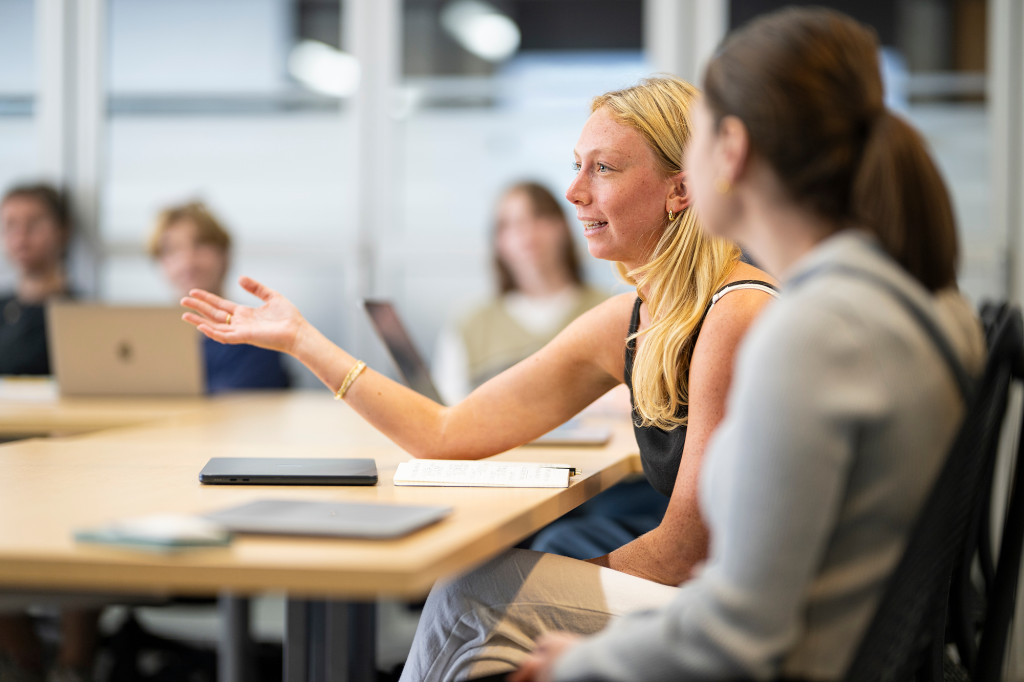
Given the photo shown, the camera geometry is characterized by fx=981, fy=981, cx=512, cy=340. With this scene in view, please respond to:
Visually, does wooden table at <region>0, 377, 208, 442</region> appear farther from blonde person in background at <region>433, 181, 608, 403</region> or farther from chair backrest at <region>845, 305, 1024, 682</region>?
chair backrest at <region>845, 305, 1024, 682</region>

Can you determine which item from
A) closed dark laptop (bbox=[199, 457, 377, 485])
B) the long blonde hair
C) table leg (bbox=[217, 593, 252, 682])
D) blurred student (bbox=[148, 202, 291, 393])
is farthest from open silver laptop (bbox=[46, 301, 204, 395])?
the long blonde hair

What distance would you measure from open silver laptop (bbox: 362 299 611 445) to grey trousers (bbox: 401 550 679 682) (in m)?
0.58

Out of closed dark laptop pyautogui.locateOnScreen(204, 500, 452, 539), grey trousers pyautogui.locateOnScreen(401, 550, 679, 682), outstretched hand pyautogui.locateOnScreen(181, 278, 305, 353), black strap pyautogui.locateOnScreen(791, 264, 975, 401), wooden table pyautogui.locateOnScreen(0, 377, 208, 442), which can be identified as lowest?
grey trousers pyautogui.locateOnScreen(401, 550, 679, 682)

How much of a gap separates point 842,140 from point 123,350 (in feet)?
7.78

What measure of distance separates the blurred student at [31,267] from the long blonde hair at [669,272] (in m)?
2.89

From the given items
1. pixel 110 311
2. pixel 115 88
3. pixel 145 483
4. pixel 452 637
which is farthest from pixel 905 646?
pixel 115 88

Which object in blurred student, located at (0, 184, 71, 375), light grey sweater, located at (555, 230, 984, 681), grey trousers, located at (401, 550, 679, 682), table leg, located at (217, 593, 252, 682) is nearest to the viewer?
light grey sweater, located at (555, 230, 984, 681)

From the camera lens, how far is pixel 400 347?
197 centimetres

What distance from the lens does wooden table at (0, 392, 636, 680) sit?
90 centimetres

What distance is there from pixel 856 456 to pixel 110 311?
2410 mm

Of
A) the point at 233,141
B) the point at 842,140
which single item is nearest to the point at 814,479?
the point at 842,140

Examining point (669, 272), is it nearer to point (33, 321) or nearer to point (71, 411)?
point (71, 411)

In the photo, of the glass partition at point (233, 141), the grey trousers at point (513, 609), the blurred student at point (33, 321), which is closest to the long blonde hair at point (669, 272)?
the grey trousers at point (513, 609)

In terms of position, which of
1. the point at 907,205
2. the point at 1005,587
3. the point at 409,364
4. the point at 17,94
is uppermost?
the point at 17,94
